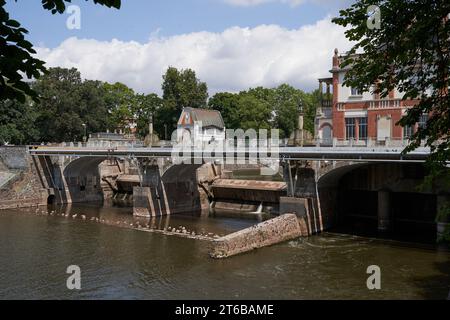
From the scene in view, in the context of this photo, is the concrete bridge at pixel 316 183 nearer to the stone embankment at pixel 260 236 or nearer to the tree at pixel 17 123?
the stone embankment at pixel 260 236

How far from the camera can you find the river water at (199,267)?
2489cm

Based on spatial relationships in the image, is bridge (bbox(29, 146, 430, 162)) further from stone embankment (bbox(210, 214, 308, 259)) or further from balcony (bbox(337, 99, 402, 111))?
balcony (bbox(337, 99, 402, 111))

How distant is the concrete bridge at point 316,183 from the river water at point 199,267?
13.3 ft

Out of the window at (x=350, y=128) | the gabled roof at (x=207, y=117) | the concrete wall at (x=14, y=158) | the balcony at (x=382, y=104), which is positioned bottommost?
the concrete wall at (x=14, y=158)

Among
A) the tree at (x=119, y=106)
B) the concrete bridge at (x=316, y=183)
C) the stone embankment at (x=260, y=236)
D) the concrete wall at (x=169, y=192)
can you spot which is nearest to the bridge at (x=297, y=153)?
the concrete bridge at (x=316, y=183)

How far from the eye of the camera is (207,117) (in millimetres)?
90000

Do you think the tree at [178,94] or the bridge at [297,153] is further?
the tree at [178,94]

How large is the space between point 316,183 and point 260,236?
7590mm

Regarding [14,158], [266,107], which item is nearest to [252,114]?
[266,107]

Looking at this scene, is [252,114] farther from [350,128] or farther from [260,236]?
[260,236]

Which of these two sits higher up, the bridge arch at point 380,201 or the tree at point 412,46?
the tree at point 412,46

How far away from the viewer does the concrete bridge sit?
36.5 m

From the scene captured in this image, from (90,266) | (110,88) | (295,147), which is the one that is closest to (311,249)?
(295,147)

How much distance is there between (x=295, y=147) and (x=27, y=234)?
24.3 metres
